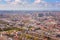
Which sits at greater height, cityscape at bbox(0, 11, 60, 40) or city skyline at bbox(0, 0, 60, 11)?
city skyline at bbox(0, 0, 60, 11)

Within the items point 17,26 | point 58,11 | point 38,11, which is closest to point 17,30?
point 17,26

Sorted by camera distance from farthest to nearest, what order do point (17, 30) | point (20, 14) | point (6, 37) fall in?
point (20, 14) → point (17, 30) → point (6, 37)

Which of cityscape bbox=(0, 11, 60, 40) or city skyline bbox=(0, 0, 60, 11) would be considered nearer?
cityscape bbox=(0, 11, 60, 40)

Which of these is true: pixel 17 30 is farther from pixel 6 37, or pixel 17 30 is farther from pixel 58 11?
pixel 58 11

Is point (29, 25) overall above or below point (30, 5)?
below

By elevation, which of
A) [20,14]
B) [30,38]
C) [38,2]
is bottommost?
[30,38]

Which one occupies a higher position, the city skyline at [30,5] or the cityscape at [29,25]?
the city skyline at [30,5]

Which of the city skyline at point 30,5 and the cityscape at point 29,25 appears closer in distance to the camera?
A: the cityscape at point 29,25

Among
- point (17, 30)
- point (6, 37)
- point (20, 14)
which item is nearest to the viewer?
point (6, 37)
